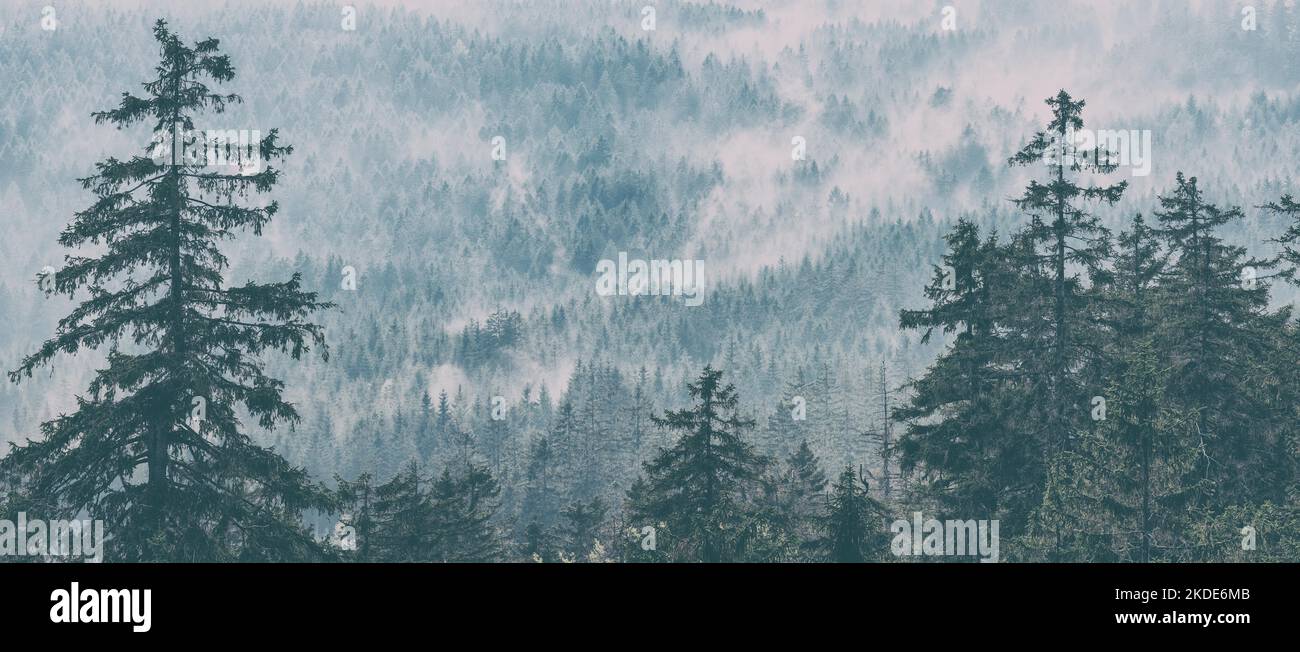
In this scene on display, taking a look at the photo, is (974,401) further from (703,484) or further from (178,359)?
(178,359)

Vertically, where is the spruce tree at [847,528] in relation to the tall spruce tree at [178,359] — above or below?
below

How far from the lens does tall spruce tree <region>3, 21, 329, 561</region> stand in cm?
1947

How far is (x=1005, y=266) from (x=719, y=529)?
28.4ft

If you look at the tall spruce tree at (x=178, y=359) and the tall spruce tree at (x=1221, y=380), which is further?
the tall spruce tree at (x=1221, y=380)

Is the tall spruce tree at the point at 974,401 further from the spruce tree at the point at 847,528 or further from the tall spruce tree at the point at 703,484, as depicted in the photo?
the tall spruce tree at the point at 703,484

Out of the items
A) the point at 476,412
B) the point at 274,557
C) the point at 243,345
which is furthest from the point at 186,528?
the point at 476,412

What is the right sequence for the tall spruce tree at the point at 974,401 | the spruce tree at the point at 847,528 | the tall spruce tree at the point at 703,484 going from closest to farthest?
the spruce tree at the point at 847,528 < the tall spruce tree at the point at 703,484 < the tall spruce tree at the point at 974,401

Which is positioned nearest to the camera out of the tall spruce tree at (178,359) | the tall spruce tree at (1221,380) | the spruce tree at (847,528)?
the tall spruce tree at (178,359)

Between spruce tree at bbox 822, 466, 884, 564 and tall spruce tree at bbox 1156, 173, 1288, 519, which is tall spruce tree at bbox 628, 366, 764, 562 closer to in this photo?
spruce tree at bbox 822, 466, 884, 564

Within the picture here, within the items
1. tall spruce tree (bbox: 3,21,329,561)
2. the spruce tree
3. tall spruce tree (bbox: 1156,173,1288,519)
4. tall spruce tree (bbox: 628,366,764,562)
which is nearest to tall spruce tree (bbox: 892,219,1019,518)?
the spruce tree

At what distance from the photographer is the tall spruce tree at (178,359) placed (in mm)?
19469

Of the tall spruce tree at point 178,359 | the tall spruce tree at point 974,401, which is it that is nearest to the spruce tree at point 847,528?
the tall spruce tree at point 974,401
